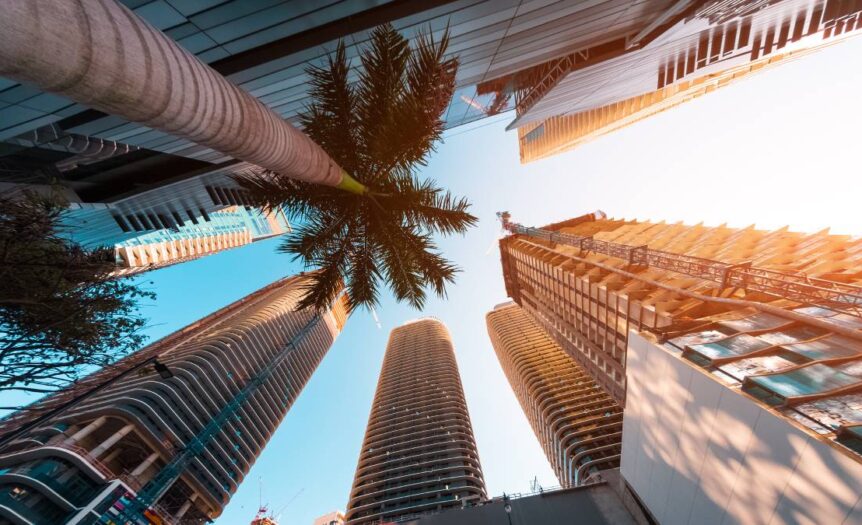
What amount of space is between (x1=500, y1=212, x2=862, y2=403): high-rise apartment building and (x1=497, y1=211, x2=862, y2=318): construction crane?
0.06 meters

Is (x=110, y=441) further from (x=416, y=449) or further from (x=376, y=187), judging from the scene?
(x=376, y=187)

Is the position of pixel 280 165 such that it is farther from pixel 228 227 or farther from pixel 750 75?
pixel 228 227

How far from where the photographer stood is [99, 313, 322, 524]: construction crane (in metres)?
42.2

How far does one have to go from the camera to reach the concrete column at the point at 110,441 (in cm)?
4828

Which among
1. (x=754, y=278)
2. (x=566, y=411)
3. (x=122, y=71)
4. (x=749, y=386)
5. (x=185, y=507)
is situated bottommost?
(x=185, y=507)

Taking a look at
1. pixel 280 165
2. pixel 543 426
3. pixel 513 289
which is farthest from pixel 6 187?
pixel 543 426

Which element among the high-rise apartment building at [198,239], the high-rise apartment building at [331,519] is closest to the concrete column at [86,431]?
the high-rise apartment building at [198,239]

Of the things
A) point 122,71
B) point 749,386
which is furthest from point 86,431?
point 749,386

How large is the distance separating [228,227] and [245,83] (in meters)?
89.7

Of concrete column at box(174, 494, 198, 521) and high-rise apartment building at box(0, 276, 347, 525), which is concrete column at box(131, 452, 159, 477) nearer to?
high-rise apartment building at box(0, 276, 347, 525)

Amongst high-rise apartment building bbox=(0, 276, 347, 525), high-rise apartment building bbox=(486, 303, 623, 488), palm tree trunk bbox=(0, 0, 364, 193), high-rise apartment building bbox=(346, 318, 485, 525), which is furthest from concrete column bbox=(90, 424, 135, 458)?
palm tree trunk bbox=(0, 0, 364, 193)

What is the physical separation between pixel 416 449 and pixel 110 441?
49.8 m

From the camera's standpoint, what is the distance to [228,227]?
8638 centimetres

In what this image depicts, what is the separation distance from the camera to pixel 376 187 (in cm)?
1023
